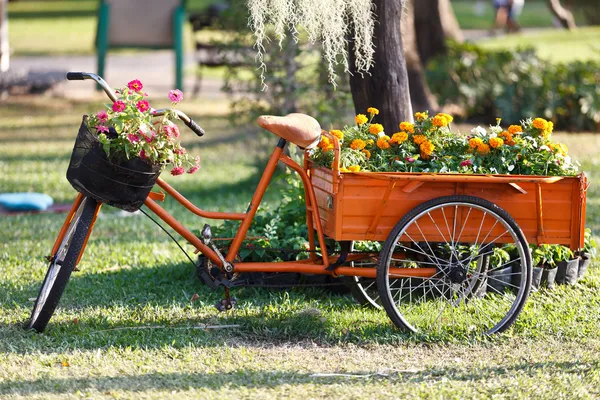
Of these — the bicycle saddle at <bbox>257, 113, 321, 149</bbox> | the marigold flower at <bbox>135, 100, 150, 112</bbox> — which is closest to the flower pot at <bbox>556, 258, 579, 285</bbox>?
the bicycle saddle at <bbox>257, 113, 321, 149</bbox>

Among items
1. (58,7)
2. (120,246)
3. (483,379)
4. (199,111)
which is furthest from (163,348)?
(58,7)

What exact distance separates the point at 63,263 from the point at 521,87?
883 centimetres

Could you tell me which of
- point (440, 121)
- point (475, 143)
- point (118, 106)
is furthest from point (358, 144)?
point (118, 106)

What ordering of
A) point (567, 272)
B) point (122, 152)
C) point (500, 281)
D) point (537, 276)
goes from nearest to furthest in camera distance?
point (122, 152) → point (500, 281) → point (537, 276) → point (567, 272)

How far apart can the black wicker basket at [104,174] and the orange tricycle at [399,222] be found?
0.04 ft

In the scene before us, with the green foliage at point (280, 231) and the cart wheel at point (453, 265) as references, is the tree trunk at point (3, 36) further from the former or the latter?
the cart wheel at point (453, 265)

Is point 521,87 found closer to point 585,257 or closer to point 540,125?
point 585,257

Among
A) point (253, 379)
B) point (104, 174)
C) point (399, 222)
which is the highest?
point (104, 174)

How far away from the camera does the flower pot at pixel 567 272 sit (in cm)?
537

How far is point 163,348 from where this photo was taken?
14.4 feet

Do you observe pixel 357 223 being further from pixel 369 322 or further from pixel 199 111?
pixel 199 111

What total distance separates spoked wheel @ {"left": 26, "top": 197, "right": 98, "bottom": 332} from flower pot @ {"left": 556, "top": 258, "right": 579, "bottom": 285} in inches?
108

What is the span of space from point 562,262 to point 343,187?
171 cm

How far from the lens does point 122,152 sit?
4250 millimetres
